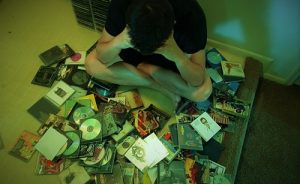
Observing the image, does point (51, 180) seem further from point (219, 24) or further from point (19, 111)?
point (219, 24)

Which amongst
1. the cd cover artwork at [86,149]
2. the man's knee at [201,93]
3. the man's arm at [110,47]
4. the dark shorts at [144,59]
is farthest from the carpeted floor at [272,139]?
the man's arm at [110,47]

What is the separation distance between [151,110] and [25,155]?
2.40 feet

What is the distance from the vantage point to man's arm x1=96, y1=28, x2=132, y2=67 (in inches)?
41.7

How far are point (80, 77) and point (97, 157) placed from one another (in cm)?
54

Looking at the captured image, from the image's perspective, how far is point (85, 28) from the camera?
1.90m

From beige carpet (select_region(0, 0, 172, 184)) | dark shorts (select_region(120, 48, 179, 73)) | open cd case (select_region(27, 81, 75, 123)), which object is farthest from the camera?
open cd case (select_region(27, 81, 75, 123))

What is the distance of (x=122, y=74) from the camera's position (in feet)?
4.69

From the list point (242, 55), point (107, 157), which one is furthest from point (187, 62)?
point (242, 55)

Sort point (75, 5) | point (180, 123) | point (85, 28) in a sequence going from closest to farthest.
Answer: point (180, 123) → point (75, 5) → point (85, 28)

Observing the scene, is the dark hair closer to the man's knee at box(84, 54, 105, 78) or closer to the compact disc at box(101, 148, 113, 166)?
the man's knee at box(84, 54, 105, 78)

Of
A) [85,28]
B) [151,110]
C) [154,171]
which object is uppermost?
[85,28]

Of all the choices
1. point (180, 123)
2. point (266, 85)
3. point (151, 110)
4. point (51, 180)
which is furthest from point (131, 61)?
point (266, 85)

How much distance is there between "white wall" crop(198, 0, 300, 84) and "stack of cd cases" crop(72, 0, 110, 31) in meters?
0.61

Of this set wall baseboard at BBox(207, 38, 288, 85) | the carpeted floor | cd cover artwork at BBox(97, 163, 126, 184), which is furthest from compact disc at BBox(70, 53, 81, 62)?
the carpeted floor
